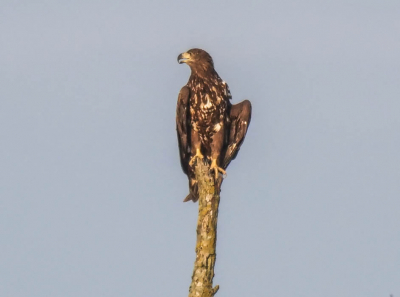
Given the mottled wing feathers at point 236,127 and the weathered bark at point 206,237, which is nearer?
the weathered bark at point 206,237

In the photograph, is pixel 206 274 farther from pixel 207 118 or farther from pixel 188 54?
pixel 188 54

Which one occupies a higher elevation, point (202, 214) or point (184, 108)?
point (184, 108)

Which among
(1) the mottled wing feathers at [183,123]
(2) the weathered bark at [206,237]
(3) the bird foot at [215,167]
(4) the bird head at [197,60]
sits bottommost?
(2) the weathered bark at [206,237]

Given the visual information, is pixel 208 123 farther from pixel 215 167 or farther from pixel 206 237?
pixel 206 237

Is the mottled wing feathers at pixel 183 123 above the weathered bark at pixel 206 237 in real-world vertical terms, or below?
above

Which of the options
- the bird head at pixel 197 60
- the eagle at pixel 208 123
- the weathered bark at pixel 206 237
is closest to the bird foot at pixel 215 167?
the eagle at pixel 208 123

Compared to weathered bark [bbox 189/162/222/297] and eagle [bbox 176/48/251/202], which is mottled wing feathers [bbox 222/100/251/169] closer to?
eagle [bbox 176/48/251/202]

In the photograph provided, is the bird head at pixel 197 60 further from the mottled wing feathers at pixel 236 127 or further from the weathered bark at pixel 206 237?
the weathered bark at pixel 206 237

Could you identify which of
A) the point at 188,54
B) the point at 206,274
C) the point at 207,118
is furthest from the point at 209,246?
the point at 188,54
